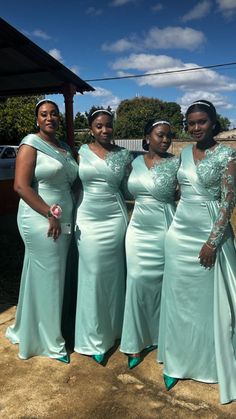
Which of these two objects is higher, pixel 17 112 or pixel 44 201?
pixel 17 112

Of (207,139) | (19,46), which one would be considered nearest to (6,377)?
(207,139)

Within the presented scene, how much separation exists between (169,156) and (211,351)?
1.62 meters

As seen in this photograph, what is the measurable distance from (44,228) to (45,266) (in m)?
0.35

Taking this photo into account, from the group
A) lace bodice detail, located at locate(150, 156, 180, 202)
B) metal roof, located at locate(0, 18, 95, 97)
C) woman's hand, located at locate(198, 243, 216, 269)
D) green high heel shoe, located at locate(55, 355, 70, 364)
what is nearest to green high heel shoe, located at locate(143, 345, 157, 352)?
green high heel shoe, located at locate(55, 355, 70, 364)

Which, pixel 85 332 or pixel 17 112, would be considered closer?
pixel 85 332

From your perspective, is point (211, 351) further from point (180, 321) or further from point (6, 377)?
point (6, 377)

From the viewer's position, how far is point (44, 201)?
10.9ft

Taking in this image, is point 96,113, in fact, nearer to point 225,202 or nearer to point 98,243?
point 98,243

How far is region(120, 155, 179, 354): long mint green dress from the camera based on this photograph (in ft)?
10.6

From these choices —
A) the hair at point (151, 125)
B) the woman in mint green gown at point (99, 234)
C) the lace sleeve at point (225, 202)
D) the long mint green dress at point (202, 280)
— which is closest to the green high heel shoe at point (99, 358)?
the woman in mint green gown at point (99, 234)

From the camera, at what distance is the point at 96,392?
304cm

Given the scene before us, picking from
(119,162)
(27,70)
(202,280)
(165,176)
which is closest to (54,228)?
(119,162)

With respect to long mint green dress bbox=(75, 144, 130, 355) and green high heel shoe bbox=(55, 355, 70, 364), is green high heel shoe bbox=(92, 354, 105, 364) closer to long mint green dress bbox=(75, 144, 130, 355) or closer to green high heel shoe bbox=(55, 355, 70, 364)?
long mint green dress bbox=(75, 144, 130, 355)

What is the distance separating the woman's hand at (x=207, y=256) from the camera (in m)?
2.90
